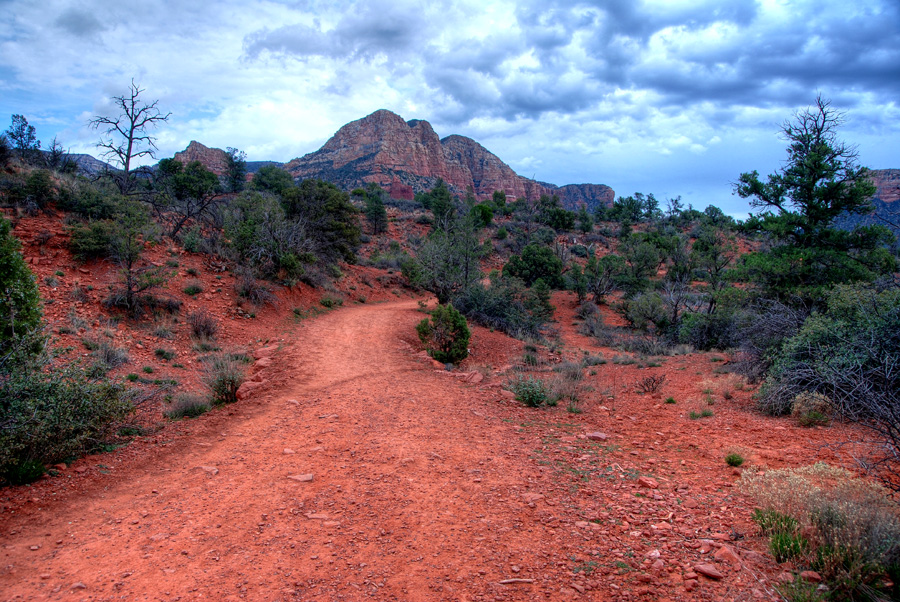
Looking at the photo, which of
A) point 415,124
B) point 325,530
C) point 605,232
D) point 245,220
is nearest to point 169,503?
point 325,530

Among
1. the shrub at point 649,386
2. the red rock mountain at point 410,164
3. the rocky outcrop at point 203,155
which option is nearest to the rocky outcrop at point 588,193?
the red rock mountain at point 410,164

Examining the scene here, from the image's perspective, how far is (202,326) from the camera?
11938mm

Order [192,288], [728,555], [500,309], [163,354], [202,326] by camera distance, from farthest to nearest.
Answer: [500,309] < [192,288] < [202,326] < [163,354] < [728,555]

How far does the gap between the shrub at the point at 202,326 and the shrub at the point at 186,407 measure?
4787 mm

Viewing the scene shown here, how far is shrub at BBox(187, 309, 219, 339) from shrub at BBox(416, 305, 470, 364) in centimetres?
575

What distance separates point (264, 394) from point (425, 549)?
558cm

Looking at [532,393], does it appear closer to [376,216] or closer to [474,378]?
[474,378]

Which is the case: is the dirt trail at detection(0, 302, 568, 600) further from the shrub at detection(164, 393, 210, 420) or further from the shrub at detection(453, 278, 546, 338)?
the shrub at detection(453, 278, 546, 338)

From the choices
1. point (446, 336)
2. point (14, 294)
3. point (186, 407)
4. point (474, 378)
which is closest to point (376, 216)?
point (446, 336)

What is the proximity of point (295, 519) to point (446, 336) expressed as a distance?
322 inches

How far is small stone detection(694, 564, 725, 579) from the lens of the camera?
3096mm

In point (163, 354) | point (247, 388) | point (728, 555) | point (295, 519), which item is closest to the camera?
point (728, 555)

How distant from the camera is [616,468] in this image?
16.9ft

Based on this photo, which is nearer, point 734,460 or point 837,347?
point 734,460
